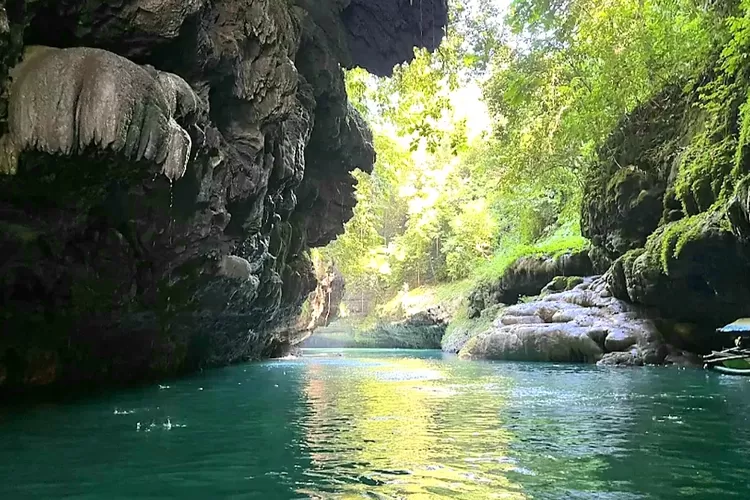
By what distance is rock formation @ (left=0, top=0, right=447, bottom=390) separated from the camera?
6.52m

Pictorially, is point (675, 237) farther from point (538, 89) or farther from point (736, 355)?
point (538, 89)

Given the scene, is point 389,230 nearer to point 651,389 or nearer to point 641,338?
point 641,338

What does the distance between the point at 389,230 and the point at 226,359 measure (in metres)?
33.1

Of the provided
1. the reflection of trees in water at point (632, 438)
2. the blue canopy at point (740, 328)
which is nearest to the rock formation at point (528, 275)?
the blue canopy at point (740, 328)

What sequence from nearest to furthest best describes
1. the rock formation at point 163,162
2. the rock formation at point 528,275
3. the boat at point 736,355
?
1. the rock formation at point 163,162
2. the boat at point 736,355
3. the rock formation at point 528,275

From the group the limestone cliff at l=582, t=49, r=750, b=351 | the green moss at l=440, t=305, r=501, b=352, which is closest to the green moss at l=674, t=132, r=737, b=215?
the limestone cliff at l=582, t=49, r=750, b=351

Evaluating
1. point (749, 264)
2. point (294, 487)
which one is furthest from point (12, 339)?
point (749, 264)

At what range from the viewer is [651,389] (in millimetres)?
11164

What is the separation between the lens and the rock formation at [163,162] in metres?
6.52

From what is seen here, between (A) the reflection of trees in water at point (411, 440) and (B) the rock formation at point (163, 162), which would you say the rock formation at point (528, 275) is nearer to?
(B) the rock formation at point (163, 162)

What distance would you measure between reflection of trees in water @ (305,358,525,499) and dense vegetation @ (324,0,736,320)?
8974mm

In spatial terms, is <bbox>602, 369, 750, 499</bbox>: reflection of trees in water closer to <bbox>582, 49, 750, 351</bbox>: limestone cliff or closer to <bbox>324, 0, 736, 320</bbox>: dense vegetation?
<bbox>582, 49, 750, 351</bbox>: limestone cliff

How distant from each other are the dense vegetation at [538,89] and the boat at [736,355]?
239 inches

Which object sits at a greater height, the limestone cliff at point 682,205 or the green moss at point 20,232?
the limestone cliff at point 682,205
